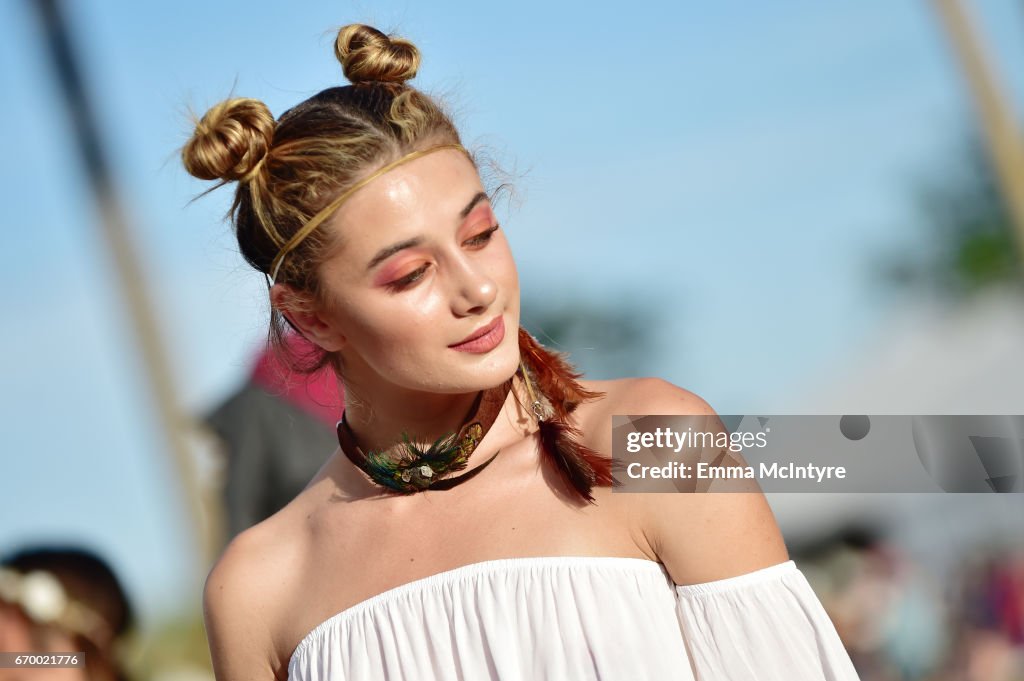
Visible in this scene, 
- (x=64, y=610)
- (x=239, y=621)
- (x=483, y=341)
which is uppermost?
→ (x=483, y=341)

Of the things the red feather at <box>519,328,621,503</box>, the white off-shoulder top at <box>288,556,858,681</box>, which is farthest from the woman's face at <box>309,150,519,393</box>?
the white off-shoulder top at <box>288,556,858,681</box>

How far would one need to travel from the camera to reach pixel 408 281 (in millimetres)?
1852

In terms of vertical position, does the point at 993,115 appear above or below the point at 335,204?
above

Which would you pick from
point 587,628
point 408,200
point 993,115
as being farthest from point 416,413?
point 993,115

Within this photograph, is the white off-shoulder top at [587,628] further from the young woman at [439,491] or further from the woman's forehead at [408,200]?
the woman's forehead at [408,200]

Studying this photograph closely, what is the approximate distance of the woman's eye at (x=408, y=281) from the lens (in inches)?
72.8

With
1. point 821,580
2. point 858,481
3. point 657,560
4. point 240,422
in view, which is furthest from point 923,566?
point 657,560

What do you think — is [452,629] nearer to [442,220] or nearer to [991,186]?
[442,220]

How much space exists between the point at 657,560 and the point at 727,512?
0.16 meters

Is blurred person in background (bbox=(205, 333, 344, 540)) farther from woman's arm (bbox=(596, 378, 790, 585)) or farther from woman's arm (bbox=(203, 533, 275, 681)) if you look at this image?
woman's arm (bbox=(596, 378, 790, 585))

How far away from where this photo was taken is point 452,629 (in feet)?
6.17

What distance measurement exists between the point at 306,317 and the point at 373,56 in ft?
1.61

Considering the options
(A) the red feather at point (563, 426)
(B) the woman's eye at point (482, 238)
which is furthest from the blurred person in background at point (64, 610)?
(B) the woman's eye at point (482, 238)

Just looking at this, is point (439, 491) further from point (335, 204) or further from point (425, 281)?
point (335, 204)
